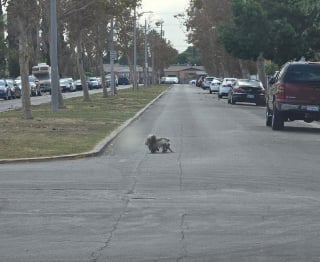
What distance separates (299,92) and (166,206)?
13148mm

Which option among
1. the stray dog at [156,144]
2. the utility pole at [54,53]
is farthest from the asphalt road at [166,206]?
the utility pole at [54,53]

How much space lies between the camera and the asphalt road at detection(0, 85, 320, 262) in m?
7.45

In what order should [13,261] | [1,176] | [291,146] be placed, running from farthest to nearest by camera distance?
1. [291,146]
2. [1,176]
3. [13,261]

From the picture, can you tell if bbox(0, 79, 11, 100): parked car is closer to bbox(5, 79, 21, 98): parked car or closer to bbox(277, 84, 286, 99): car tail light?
bbox(5, 79, 21, 98): parked car

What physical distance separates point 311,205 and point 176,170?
373 centimetres

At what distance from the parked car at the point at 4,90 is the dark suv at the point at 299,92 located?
106 ft

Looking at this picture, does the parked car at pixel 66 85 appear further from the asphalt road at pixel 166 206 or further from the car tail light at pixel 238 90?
the asphalt road at pixel 166 206

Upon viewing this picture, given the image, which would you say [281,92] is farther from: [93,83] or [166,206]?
[93,83]

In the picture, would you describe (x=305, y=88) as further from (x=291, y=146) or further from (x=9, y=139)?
(x=9, y=139)

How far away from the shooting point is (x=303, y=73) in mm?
22375

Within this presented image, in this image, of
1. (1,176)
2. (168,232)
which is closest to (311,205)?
(168,232)

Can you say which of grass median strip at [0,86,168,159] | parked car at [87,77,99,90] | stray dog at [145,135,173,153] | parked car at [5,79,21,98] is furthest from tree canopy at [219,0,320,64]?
parked car at [87,77,99,90]

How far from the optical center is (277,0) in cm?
4400

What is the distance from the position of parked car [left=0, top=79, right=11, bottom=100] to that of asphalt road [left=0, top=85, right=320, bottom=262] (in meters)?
36.3
